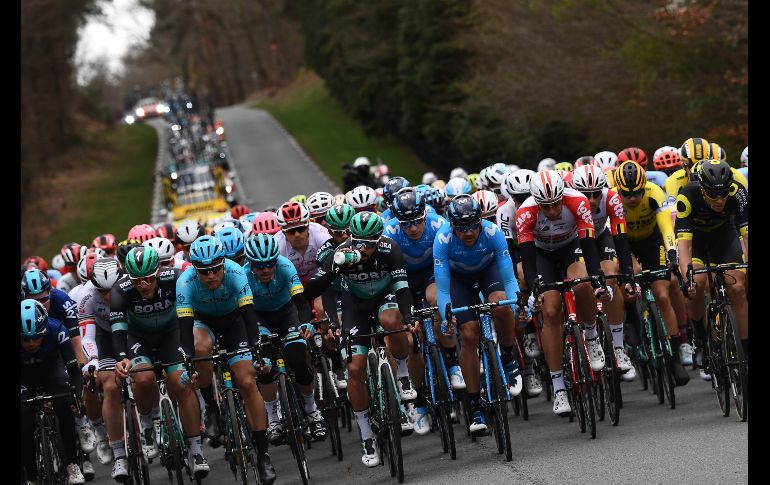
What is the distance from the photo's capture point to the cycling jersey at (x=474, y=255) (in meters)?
10.7

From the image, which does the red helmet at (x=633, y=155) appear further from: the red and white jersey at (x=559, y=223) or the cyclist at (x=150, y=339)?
the cyclist at (x=150, y=339)

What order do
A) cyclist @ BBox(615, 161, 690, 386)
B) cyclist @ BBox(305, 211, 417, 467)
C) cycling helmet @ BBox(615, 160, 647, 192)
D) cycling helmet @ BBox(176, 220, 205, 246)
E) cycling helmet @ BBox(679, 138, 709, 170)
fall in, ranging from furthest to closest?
cycling helmet @ BBox(176, 220, 205, 246)
cycling helmet @ BBox(679, 138, 709, 170)
cycling helmet @ BBox(615, 160, 647, 192)
cyclist @ BBox(615, 161, 690, 386)
cyclist @ BBox(305, 211, 417, 467)

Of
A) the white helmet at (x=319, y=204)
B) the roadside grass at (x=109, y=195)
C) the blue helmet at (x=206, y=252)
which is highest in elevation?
the roadside grass at (x=109, y=195)

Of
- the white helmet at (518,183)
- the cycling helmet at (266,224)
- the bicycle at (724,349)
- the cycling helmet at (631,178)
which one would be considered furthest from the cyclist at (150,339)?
the bicycle at (724,349)

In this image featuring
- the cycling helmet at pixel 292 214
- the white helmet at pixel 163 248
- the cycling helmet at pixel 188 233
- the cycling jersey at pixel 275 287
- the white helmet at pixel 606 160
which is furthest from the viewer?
the white helmet at pixel 606 160

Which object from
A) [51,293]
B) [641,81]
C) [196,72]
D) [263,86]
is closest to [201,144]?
[641,81]

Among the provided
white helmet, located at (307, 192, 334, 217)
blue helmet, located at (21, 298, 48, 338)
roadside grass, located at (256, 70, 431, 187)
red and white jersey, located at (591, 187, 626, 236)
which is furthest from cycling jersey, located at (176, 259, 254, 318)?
roadside grass, located at (256, 70, 431, 187)

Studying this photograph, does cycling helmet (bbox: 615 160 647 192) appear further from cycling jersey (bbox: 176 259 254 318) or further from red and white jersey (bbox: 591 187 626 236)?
cycling jersey (bbox: 176 259 254 318)

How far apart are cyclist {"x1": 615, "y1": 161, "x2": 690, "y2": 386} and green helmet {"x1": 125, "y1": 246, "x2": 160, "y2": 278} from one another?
177 inches

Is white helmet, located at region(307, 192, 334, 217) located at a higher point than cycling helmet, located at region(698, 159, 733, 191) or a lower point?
higher

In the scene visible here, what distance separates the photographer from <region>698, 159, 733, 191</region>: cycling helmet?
10.7 m

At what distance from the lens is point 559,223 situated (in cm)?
1124

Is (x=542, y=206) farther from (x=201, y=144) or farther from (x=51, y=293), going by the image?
(x=201, y=144)

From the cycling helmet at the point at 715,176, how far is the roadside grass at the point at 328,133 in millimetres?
38222
